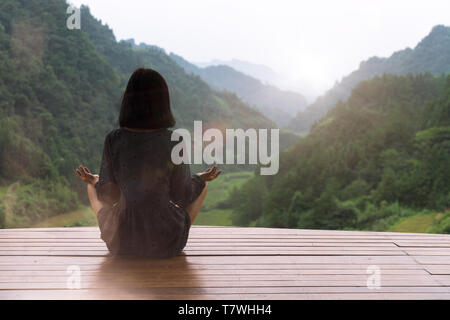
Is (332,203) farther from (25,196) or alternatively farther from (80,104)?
(80,104)

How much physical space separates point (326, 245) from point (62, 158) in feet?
37.8

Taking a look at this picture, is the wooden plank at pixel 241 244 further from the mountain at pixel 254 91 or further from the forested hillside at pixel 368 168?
the mountain at pixel 254 91

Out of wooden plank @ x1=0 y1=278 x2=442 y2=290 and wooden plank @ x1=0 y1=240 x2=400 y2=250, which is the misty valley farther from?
wooden plank @ x1=0 y1=278 x2=442 y2=290

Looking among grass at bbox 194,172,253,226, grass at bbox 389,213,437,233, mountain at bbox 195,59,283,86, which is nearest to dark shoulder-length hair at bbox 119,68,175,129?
grass at bbox 389,213,437,233

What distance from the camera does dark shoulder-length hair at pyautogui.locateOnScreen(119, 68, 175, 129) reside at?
194cm

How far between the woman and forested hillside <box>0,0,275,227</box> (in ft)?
32.3

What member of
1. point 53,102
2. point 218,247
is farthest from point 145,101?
point 53,102

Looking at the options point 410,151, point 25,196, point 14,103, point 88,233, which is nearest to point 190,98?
point 14,103

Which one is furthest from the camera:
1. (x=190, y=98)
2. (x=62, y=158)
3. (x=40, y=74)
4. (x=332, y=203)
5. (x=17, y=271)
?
(x=190, y=98)

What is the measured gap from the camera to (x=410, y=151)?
10.9 metres

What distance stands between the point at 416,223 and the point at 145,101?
7.86 metres

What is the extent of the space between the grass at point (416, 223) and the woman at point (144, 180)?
23.3ft

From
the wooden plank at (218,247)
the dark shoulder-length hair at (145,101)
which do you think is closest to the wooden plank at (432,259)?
the wooden plank at (218,247)

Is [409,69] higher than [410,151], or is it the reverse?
[409,69]
